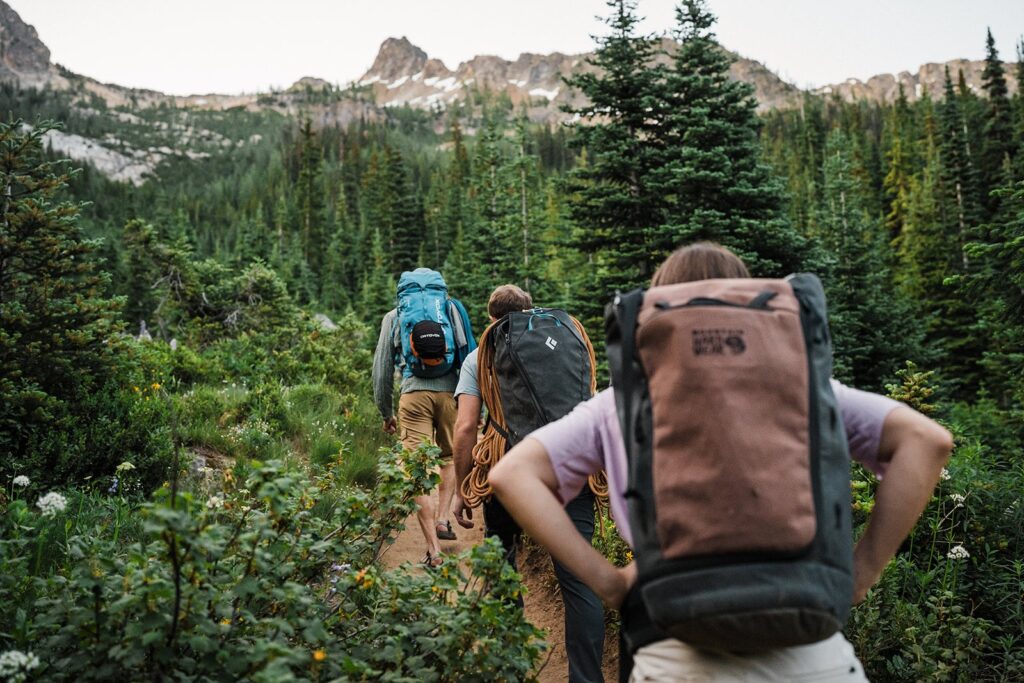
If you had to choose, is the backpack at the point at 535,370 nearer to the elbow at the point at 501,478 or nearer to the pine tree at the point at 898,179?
the elbow at the point at 501,478

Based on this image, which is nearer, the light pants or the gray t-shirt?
the light pants

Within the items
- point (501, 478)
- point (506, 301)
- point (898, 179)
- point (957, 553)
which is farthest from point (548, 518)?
point (898, 179)

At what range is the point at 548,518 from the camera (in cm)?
158

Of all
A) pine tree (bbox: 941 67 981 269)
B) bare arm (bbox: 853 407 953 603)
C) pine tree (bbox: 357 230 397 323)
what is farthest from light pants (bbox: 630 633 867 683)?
pine tree (bbox: 941 67 981 269)

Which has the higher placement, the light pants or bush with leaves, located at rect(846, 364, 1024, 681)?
the light pants

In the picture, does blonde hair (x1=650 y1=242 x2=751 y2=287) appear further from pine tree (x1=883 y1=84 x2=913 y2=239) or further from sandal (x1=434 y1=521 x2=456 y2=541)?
pine tree (x1=883 y1=84 x2=913 y2=239)

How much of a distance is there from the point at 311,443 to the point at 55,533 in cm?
476

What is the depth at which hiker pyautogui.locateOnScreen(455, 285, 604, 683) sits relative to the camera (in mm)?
3127

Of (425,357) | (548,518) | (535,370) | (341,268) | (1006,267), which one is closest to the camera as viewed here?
(548,518)

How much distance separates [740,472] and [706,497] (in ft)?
0.26

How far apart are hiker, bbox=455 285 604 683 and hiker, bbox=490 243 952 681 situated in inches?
40.5

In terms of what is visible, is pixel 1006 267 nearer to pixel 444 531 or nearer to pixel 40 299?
pixel 444 531

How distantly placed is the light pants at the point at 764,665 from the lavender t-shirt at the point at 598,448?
29 cm

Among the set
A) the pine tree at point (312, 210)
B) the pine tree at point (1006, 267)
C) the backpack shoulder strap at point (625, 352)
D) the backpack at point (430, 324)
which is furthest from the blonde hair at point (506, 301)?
the pine tree at point (312, 210)
